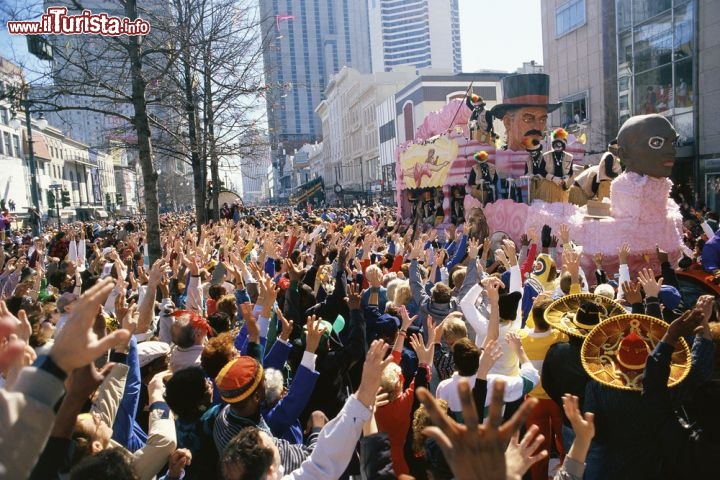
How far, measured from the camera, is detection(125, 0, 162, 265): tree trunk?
9875 mm

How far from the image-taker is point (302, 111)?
147 m

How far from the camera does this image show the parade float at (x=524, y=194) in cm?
839

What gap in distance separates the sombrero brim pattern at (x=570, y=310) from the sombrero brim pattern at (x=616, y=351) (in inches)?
14.6

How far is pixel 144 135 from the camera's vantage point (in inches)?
409

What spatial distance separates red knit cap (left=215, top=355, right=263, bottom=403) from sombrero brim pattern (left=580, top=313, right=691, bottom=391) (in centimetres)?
181

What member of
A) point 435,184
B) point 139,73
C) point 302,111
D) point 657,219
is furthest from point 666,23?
point 302,111

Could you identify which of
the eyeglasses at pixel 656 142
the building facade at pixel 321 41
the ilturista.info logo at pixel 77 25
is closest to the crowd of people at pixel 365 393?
the eyeglasses at pixel 656 142

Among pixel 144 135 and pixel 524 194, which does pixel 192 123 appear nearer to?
pixel 144 135

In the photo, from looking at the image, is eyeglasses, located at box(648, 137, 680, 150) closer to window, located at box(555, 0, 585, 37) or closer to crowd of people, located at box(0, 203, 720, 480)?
crowd of people, located at box(0, 203, 720, 480)

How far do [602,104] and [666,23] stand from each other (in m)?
5.06

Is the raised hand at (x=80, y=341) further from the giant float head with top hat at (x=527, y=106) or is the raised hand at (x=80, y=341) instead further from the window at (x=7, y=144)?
the window at (x=7, y=144)

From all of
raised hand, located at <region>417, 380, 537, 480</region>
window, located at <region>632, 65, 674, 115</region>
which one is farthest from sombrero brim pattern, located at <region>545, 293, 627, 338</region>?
window, located at <region>632, 65, 674, 115</region>

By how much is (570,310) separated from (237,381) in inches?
99.1

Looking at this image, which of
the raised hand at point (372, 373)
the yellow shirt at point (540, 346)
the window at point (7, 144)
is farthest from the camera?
the window at point (7, 144)
